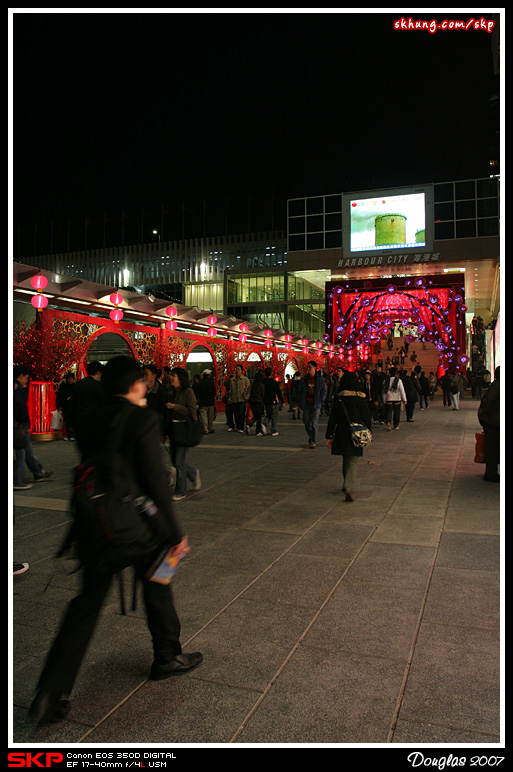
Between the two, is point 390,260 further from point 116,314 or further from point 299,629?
point 299,629

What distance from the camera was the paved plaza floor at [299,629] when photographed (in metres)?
2.17

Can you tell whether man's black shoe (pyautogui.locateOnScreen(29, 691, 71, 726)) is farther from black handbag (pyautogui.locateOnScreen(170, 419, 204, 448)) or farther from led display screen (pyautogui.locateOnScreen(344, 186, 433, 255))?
led display screen (pyautogui.locateOnScreen(344, 186, 433, 255))

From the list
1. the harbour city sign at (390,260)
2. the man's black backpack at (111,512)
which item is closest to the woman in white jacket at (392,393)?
the man's black backpack at (111,512)

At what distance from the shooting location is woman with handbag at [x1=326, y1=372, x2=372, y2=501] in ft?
20.3

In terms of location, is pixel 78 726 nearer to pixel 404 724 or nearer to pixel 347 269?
pixel 404 724

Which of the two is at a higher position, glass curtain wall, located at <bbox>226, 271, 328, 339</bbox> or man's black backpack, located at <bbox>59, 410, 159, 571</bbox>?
glass curtain wall, located at <bbox>226, 271, 328, 339</bbox>

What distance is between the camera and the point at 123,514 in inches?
85.7

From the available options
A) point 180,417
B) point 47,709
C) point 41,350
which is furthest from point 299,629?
point 41,350

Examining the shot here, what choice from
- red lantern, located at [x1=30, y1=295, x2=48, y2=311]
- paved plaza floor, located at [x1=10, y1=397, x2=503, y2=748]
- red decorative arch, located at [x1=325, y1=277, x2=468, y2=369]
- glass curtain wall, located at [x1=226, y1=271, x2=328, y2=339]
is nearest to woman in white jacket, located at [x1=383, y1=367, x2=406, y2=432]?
paved plaza floor, located at [x1=10, y1=397, x2=503, y2=748]

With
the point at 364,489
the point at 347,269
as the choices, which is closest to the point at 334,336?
the point at 347,269

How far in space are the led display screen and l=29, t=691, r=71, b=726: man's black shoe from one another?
39.4 m

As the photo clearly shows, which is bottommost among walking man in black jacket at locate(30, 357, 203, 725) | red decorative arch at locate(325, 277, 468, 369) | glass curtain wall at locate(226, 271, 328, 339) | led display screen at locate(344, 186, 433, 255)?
walking man in black jacket at locate(30, 357, 203, 725)

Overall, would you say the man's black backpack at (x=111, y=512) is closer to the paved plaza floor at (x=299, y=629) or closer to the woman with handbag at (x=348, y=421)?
the paved plaza floor at (x=299, y=629)
